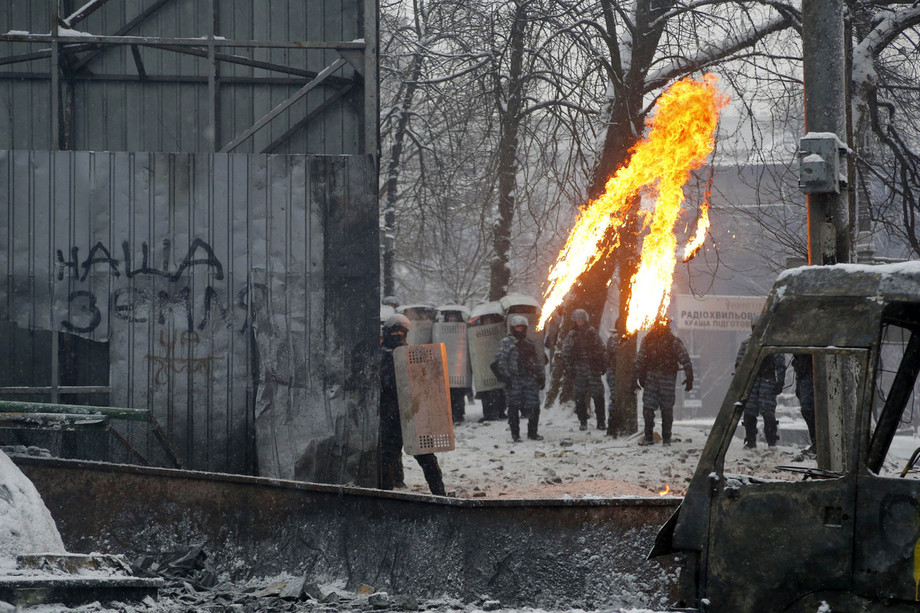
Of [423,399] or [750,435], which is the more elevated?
[423,399]

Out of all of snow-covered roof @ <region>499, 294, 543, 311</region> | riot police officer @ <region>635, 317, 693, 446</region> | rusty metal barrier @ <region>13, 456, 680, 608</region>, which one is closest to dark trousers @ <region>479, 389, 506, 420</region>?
snow-covered roof @ <region>499, 294, 543, 311</region>

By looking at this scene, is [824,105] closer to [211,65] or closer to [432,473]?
[432,473]

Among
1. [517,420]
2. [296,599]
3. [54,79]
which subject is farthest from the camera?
[517,420]

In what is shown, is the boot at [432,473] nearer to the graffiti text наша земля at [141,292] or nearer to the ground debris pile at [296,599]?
the graffiti text наша земля at [141,292]

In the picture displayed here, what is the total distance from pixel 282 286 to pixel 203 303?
0.79m

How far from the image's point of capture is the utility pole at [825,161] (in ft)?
22.0

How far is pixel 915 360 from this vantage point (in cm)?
474

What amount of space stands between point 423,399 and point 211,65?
3977mm

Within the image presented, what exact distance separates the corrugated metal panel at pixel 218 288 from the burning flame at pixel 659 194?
405 cm

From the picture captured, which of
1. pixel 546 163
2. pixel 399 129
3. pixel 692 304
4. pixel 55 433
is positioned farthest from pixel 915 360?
pixel 692 304

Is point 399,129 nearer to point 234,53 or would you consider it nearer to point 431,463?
point 234,53

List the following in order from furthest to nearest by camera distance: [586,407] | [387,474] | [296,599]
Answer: [586,407]
[387,474]
[296,599]

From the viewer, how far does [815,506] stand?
399 cm

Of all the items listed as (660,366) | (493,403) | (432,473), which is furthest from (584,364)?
(432,473)
